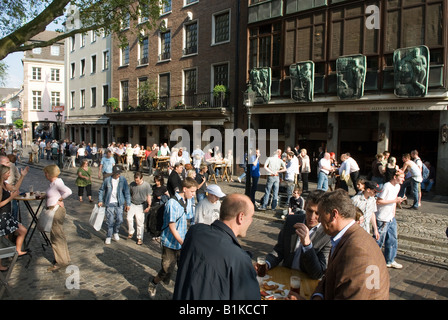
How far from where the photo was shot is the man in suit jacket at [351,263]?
220 centimetres

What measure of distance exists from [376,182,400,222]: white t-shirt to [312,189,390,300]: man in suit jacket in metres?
4.26

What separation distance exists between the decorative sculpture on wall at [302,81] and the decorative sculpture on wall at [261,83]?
1.46m

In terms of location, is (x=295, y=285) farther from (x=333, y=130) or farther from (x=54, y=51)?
(x=54, y=51)

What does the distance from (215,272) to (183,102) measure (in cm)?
2255

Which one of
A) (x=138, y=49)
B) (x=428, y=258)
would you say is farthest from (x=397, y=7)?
(x=138, y=49)

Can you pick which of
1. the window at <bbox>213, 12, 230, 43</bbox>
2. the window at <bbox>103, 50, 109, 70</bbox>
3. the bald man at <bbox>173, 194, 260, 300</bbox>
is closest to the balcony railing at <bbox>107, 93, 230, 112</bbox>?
the window at <bbox>213, 12, 230, 43</bbox>

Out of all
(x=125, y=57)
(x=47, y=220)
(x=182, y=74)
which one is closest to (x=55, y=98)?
(x=125, y=57)

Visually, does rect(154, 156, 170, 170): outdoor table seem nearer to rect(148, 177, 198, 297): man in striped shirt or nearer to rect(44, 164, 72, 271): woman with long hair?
rect(44, 164, 72, 271): woman with long hair

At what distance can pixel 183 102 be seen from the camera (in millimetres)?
24078

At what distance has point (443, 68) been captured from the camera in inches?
499

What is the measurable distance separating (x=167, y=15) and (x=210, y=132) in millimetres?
9816

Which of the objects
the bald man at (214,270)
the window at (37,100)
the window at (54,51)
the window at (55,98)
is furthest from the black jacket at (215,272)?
the window at (54,51)

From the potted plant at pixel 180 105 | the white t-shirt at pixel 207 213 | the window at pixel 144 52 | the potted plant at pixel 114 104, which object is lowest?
the white t-shirt at pixel 207 213

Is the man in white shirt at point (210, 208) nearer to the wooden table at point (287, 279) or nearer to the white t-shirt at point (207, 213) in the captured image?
the white t-shirt at point (207, 213)
